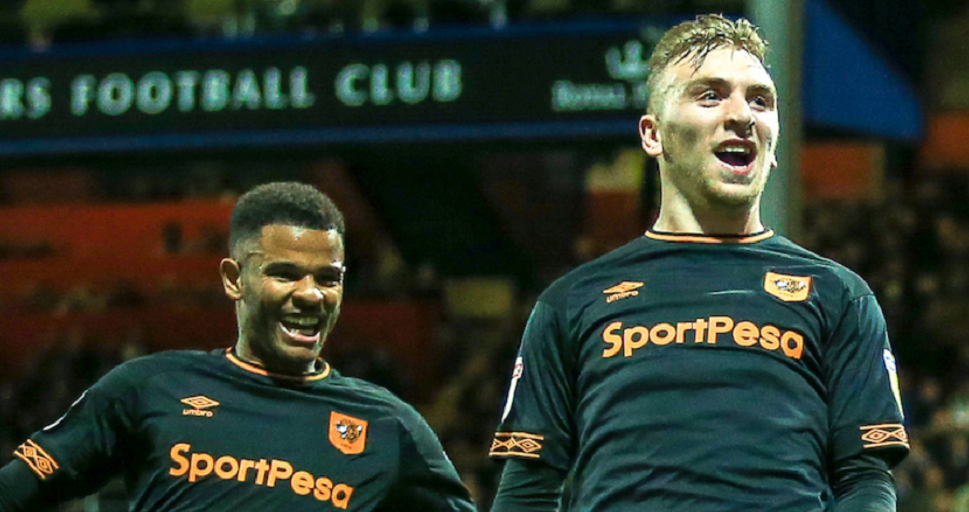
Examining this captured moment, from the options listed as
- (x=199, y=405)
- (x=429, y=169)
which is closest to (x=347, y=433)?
(x=199, y=405)

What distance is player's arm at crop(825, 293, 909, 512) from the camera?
2.78 meters

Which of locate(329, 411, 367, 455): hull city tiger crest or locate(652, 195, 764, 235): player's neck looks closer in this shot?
locate(652, 195, 764, 235): player's neck

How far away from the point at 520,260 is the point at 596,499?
52.2 feet

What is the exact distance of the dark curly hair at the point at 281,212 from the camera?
12.5ft

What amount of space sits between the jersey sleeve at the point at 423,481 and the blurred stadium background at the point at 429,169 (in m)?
1.20

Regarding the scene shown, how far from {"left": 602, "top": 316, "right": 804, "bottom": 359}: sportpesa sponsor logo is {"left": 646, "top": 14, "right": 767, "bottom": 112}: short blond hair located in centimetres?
43

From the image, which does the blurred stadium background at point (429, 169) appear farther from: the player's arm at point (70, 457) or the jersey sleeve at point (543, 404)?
the jersey sleeve at point (543, 404)

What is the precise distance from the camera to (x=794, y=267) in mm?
2949

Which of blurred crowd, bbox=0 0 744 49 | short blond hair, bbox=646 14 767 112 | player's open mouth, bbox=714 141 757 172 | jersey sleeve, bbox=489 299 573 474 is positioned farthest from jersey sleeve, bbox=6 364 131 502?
blurred crowd, bbox=0 0 744 49

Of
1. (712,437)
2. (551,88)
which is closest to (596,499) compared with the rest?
(712,437)

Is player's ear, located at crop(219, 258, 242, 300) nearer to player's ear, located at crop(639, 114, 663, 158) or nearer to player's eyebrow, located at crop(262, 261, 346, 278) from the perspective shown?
player's eyebrow, located at crop(262, 261, 346, 278)

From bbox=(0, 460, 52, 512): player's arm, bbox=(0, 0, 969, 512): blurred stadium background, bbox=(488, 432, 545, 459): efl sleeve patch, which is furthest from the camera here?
bbox=(0, 0, 969, 512): blurred stadium background

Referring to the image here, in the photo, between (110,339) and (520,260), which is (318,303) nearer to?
(110,339)

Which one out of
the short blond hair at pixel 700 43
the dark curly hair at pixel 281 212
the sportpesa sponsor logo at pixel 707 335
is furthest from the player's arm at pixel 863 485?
the dark curly hair at pixel 281 212
